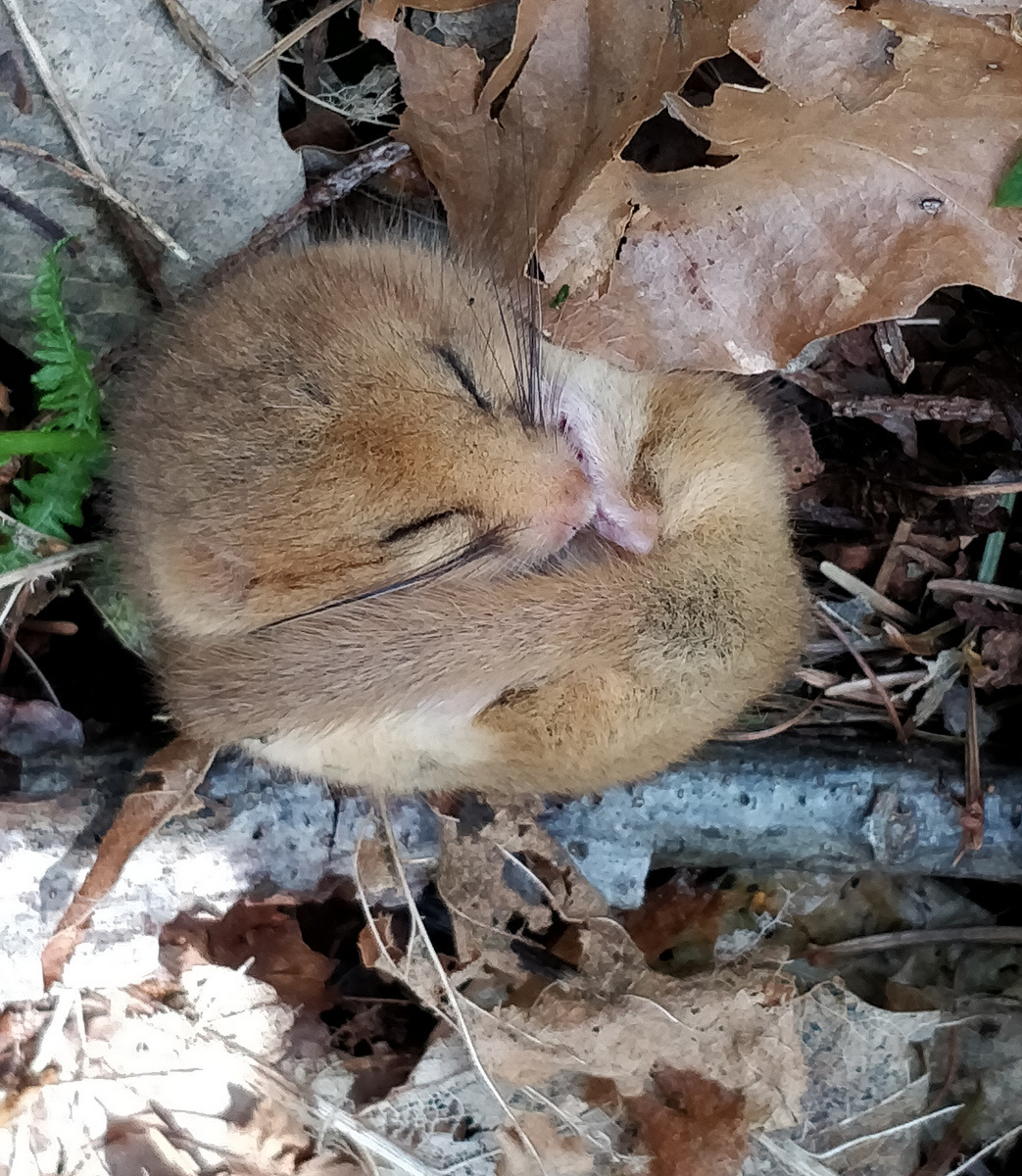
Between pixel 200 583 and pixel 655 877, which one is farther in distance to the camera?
pixel 655 877

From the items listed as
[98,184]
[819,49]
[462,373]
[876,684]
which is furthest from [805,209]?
[98,184]

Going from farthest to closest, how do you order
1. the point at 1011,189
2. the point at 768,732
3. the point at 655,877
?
1. the point at 655,877
2. the point at 768,732
3. the point at 1011,189

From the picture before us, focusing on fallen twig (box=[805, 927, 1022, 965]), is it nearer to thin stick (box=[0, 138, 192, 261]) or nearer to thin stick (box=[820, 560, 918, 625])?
thin stick (box=[820, 560, 918, 625])

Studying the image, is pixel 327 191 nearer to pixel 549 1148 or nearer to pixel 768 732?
pixel 768 732

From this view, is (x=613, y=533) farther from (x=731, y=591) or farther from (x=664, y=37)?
(x=664, y=37)

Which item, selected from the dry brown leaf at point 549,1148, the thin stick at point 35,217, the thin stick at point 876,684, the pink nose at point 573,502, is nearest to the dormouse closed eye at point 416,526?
the pink nose at point 573,502


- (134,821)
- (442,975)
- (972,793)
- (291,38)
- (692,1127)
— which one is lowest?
(692,1127)

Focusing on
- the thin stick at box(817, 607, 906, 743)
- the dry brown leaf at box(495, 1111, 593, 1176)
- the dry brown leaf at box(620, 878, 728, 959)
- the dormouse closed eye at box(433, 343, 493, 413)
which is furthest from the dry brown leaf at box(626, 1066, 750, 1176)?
the dormouse closed eye at box(433, 343, 493, 413)
